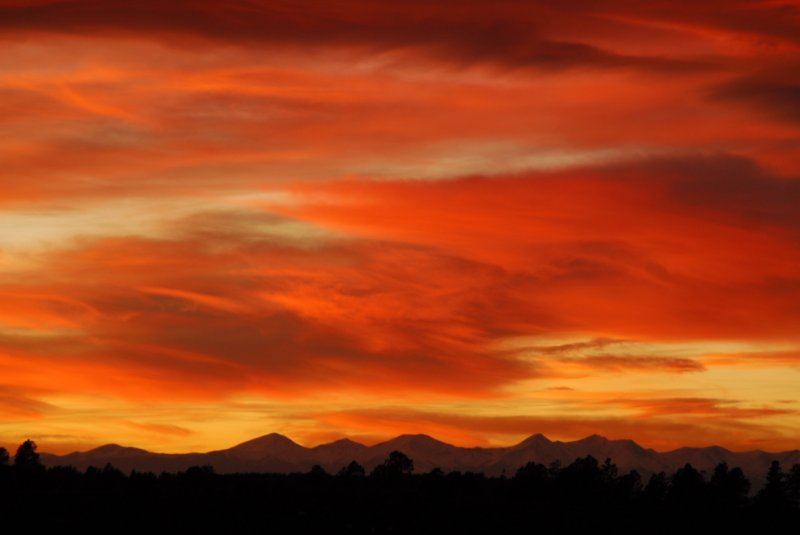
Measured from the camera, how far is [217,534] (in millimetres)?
199125

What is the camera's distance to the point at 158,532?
198 m

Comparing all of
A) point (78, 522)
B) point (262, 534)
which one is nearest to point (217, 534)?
point (262, 534)

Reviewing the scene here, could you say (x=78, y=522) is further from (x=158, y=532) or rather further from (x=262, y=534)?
(x=262, y=534)

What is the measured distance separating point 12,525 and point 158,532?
75.3 ft

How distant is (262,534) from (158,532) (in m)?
17.0

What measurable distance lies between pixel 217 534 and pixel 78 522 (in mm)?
23117

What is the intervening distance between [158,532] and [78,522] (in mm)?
13661

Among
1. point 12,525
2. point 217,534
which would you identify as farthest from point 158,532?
point 12,525

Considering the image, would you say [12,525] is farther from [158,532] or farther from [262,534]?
[262,534]

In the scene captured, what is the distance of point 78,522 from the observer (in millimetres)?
199625

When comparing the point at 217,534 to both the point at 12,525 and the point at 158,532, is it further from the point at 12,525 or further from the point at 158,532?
the point at 12,525

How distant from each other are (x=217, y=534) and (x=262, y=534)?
7.54 meters

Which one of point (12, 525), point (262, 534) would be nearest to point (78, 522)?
point (12, 525)
